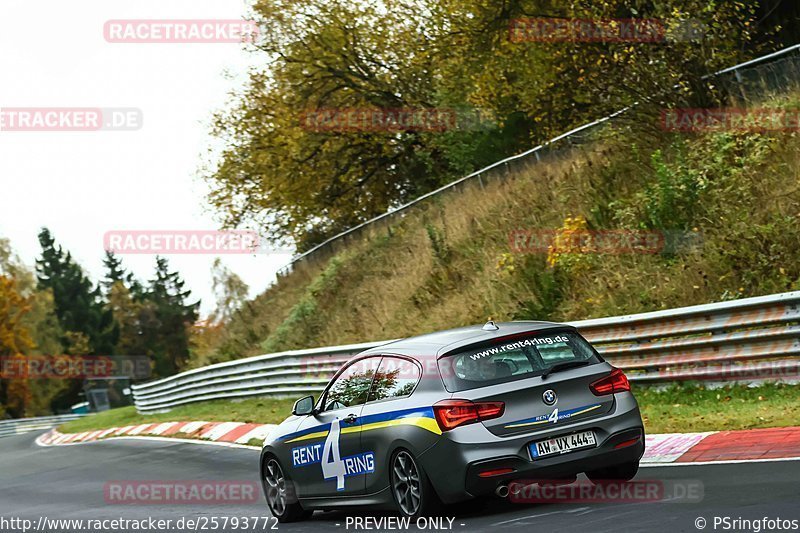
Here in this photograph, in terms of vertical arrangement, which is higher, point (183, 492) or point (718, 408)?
point (183, 492)

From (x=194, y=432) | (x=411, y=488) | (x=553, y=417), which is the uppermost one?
(x=553, y=417)

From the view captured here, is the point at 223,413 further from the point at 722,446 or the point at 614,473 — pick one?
the point at 614,473

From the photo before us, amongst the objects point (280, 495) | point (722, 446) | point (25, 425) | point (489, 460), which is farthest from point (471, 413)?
point (25, 425)

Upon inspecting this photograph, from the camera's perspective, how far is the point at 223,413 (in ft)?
81.7

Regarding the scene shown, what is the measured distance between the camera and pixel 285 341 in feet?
99.5

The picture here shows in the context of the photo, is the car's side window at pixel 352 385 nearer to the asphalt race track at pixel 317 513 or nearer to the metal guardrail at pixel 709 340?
the asphalt race track at pixel 317 513

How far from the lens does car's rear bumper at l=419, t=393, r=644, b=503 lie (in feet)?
27.8

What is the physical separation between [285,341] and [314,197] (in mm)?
7804

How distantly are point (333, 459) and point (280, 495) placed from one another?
117cm

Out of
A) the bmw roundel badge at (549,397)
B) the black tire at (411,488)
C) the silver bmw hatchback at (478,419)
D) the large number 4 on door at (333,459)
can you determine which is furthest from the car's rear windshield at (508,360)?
the large number 4 on door at (333,459)

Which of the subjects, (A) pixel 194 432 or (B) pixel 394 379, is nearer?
(B) pixel 394 379

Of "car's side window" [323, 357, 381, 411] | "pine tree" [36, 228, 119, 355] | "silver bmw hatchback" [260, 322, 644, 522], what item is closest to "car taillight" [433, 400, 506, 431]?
"silver bmw hatchback" [260, 322, 644, 522]

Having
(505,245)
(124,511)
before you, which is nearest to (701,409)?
(124,511)

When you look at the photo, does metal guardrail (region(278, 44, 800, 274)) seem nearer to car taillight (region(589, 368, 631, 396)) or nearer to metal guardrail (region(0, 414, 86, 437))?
car taillight (region(589, 368, 631, 396))
